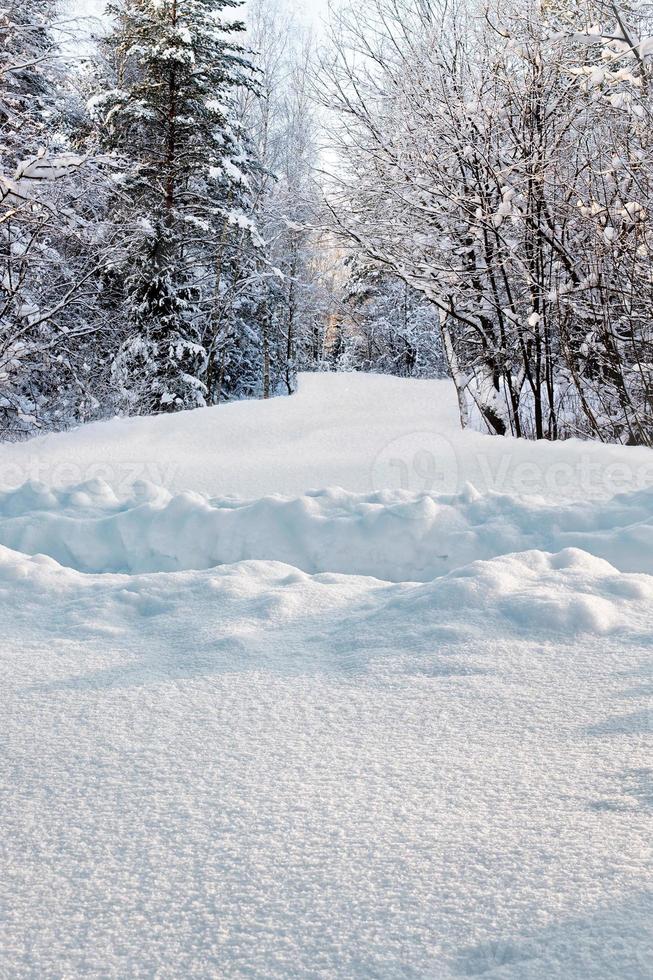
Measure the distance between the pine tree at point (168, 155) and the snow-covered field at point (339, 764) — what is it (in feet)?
39.3

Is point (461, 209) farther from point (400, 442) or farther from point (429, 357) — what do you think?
point (429, 357)

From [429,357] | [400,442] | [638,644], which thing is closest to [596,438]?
[400,442]

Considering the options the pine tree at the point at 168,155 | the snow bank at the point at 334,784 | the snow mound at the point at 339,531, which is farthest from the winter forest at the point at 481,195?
the snow bank at the point at 334,784

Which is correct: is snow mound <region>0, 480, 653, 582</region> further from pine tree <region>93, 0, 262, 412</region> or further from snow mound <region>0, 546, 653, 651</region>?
pine tree <region>93, 0, 262, 412</region>

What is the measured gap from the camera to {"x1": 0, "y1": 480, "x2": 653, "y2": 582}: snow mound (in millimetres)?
3104

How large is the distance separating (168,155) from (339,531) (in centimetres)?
1318

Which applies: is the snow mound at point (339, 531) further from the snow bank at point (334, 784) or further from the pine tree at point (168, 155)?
the pine tree at point (168, 155)

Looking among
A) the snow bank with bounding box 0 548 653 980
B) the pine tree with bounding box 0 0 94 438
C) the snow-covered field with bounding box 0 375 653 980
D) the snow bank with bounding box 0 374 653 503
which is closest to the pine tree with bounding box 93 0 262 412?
the pine tree with bounding box 0 0 94 438

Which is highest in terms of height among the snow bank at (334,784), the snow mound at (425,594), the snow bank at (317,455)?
the snow bank at (317,455)

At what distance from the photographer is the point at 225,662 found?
1793mm

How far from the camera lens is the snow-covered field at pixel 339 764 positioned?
903 millimetres

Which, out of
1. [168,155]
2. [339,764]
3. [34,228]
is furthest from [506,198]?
[168,155]

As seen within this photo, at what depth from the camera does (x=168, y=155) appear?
1444 centimetres

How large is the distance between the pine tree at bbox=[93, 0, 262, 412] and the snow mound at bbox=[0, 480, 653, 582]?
35.3ft
